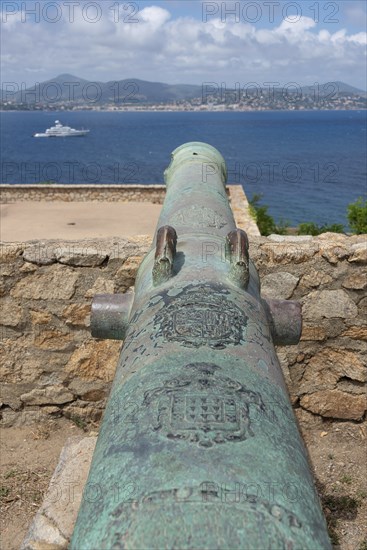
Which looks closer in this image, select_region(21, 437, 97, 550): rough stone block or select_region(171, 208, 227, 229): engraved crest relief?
select_region(21, 437, 97, 550): rough stone block

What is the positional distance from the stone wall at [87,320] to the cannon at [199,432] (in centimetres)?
207

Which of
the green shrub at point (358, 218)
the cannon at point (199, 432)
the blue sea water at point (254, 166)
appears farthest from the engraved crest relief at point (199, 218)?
the blue sea water at point (254, 166)

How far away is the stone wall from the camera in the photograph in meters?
4.46

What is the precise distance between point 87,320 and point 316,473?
1936 millimetres

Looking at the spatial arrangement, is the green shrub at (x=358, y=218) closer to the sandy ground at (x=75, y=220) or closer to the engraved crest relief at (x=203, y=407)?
the sandy ground at (x=75, y=220)

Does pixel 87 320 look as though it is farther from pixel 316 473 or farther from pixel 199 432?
pixel 199 432

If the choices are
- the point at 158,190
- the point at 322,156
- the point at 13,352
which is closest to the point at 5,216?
the point at 158,190

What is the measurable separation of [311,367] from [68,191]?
1425 cm

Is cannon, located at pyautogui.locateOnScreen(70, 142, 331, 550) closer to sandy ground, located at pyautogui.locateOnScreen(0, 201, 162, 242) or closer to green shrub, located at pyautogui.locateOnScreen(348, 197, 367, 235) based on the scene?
green shrub, located at pyautogui.locateOnScreen(348, 197, 367, 235)

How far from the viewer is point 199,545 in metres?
1.18

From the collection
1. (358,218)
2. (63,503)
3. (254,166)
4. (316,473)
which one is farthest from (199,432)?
(254,166)

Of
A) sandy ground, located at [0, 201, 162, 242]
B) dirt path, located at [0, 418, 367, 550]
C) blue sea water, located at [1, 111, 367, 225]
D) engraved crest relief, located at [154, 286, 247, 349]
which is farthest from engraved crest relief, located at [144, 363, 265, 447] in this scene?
blue sea water, located at [1, 111, 367, 225]

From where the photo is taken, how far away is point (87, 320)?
453 cm

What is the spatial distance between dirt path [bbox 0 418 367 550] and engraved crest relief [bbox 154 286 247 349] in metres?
1.93
